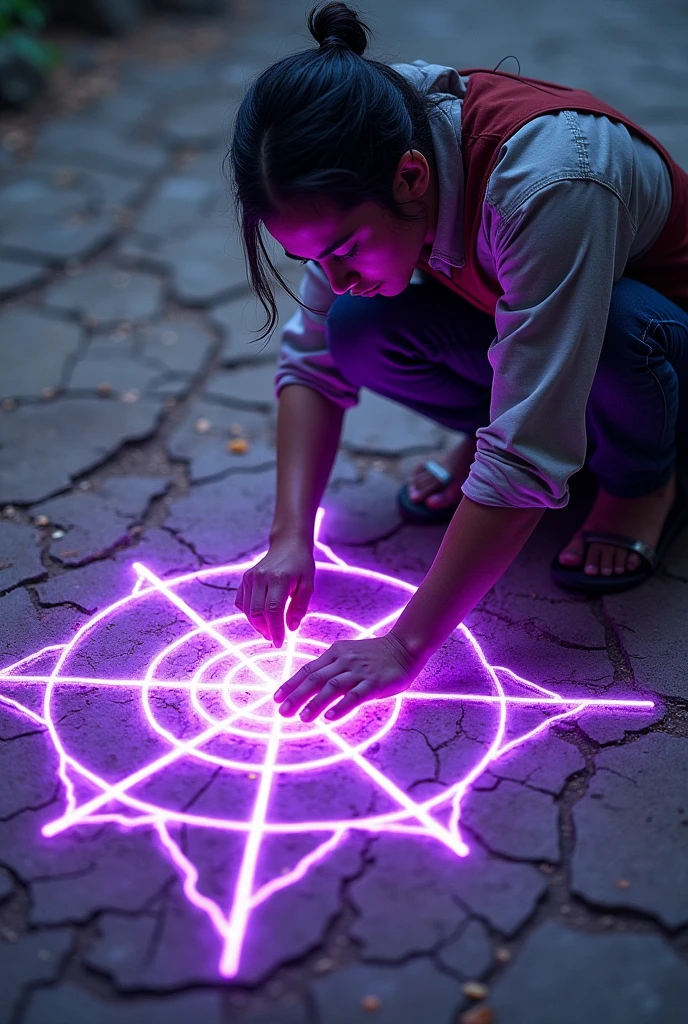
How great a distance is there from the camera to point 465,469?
6.96 feet

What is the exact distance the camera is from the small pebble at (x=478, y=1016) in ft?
3.96

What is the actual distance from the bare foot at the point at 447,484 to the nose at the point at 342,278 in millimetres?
694

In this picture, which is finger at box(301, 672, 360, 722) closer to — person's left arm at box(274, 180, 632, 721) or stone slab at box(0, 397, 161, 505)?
person's left arm at box(274, 180, 632, 721)

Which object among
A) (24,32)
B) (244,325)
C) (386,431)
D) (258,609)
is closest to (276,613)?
(258,609)

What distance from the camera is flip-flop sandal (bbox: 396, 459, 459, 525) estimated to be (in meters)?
2.11

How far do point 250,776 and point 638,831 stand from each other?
0.62 m

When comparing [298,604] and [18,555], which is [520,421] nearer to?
[298,604]

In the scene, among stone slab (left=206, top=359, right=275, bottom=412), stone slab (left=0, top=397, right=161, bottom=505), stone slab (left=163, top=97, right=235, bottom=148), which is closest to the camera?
stone slab (left=0, top=397, right=161, bottom=505)

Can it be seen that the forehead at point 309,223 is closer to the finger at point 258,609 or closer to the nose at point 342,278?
the nose at point 342,278

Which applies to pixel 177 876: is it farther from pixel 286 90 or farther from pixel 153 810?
pixel 286 90

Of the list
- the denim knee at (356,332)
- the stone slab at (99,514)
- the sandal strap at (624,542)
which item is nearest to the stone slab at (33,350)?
the stone slab at (99,514)

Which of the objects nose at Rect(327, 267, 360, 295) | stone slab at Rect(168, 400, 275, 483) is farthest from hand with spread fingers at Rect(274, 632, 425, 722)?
stone slab at Rect(168, 400, 275, 483)

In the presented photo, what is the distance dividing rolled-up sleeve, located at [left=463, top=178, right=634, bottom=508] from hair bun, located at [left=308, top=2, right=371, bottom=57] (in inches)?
13.9

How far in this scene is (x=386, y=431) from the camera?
246cm
